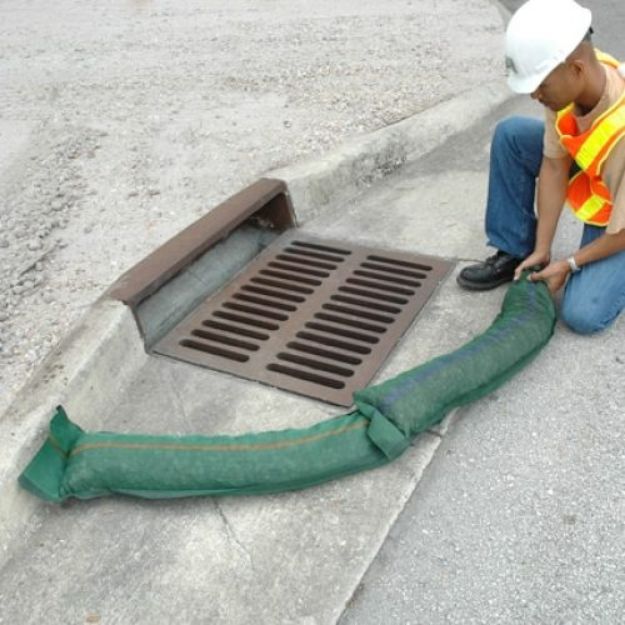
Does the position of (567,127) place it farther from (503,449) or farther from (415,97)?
(415,97)

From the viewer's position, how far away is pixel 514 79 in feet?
6.81

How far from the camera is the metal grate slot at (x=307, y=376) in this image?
2.39 m

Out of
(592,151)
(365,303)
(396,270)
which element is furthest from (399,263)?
(592,151)

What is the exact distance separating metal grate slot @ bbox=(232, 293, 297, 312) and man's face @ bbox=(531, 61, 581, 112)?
47.3 inches

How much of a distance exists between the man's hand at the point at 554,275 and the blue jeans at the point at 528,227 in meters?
0.04

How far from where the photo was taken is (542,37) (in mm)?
1956

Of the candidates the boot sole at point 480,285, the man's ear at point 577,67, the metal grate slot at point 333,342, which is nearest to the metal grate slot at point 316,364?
the metal grate slot at point 333,342

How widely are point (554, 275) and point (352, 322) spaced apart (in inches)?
29.1

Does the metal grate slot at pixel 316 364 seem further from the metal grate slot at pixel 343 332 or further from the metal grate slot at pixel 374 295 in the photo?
the metal grate slot at pixel 374 295

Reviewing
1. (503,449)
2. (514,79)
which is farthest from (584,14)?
(503,449)

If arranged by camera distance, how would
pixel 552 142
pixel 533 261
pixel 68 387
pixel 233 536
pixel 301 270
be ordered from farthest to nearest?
pixel 301 270
pixel 533 261
pixel 552 142
pixel 68 387
pixel 233 536

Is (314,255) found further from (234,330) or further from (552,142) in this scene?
(552,142)

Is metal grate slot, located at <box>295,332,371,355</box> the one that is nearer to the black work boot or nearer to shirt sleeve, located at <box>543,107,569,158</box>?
the black work boot

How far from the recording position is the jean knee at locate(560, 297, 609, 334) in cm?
238
